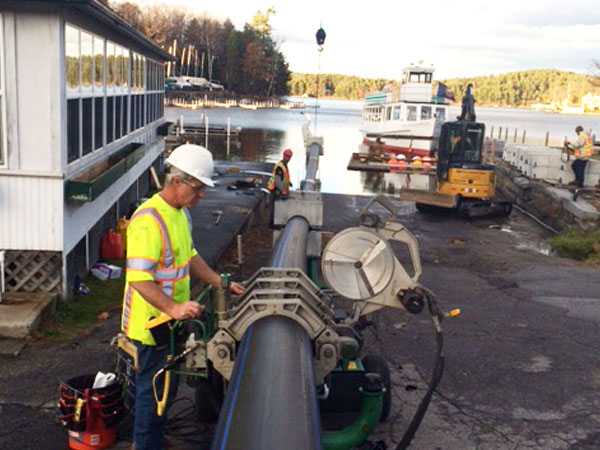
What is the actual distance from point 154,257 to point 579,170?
2304 cm

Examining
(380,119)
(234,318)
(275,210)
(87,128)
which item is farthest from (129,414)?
(380,119)

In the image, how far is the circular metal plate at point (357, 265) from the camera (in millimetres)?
6094

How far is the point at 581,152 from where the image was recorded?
24078mm

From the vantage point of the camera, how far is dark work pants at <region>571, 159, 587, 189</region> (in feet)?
A: 80.6

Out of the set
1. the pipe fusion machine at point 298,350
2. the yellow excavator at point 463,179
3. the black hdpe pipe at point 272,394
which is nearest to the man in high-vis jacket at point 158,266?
the pipe fusion machine at point 298,350

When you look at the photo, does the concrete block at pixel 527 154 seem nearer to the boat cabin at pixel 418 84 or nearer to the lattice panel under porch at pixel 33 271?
the boat cabin at pixel 418 84

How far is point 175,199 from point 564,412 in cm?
490

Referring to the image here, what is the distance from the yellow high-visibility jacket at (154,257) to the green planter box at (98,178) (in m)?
4.47

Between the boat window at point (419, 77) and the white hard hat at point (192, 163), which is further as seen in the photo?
the boat window at point (419, 77)

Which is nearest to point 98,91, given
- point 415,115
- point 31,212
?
point 31,212

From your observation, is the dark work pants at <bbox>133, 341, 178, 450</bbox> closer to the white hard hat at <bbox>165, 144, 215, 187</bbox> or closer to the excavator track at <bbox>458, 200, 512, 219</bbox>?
the white hard hat at <bbox>165, 144, 215, 187</bbox>

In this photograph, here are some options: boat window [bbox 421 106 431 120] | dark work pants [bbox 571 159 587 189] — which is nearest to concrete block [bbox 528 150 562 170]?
dark work pants [bbox 571 159 587 189]

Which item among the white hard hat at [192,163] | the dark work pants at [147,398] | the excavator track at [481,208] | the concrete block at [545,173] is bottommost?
the excavator track at [481,208]

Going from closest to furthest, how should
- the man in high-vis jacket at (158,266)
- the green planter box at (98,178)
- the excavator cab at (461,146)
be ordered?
the man in high-vis jacket at (158,266), the green planter box at (98,178), the excavator cab at (461,146)
